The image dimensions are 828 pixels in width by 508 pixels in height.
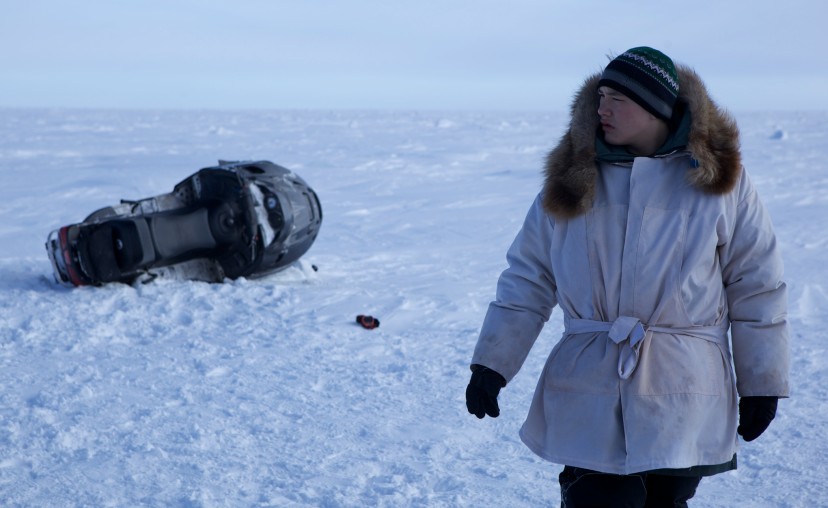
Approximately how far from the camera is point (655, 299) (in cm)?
192

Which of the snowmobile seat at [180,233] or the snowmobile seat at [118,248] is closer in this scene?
the snowmobile seat at [118,248]

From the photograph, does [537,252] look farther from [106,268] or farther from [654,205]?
[106,268]

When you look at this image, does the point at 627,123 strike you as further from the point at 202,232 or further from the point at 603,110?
the point at 202,232

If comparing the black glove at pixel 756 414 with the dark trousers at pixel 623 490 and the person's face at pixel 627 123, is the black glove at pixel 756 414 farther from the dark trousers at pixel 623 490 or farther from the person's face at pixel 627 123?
the person's face at pixel 627 123

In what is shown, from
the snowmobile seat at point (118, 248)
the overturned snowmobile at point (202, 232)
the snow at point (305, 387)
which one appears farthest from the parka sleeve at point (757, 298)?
the snowmobile seat at point (118, 248)

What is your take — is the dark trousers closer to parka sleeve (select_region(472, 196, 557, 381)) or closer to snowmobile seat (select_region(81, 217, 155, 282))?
parka sleeve (select_region(472, 196, 557, 381))

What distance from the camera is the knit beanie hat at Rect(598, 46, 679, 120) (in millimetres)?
1967

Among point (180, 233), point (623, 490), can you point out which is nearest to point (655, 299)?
point (623, 490)

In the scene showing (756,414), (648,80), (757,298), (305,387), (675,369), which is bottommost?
(305,387)

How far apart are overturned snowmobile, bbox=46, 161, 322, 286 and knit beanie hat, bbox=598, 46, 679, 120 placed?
4411 millimetres

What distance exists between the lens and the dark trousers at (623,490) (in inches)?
75.5

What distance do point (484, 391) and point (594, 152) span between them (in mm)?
638

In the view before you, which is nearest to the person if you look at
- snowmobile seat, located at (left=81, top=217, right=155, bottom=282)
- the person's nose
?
the person's nose

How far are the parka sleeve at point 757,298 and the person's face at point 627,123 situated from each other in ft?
0.77
